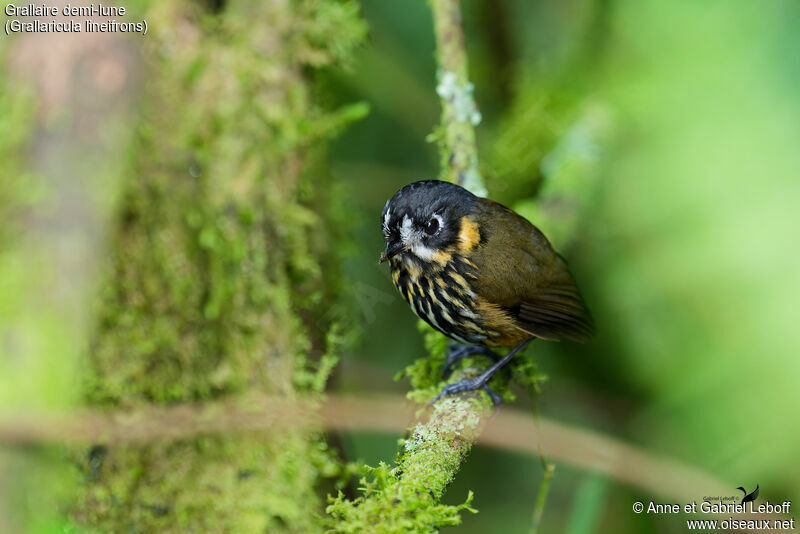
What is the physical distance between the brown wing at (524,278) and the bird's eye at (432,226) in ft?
0.56

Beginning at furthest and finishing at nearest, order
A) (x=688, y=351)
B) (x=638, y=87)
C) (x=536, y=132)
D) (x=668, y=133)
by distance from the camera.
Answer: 1. (x=536, y=132)
2. (x=638, y=87)
3. (x=668, y=133)
4. (x=688, y=351)

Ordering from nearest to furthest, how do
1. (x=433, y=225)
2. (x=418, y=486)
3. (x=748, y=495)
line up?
(x=418, y=486) < (x=433, y=225) < (x=748, y=495)

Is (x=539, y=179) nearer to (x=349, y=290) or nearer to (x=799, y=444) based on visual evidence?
(x=349, y=290)

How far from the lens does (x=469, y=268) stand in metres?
2.25

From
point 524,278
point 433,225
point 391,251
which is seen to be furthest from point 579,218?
point 391,251

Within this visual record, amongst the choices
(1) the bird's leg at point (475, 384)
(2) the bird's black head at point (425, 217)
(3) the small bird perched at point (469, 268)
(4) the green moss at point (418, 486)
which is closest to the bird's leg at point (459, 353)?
(3) the small bird perched at point (469, 268)

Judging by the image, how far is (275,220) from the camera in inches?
102

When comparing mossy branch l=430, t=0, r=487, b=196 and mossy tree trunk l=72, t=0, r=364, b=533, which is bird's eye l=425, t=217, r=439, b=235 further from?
mossy tree trunk l=72, t=0, r=364, b=533

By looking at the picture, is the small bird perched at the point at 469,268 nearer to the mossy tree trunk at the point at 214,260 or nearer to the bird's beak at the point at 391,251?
the bird's beak at the point at 391,251

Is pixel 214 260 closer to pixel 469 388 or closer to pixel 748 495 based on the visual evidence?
pixel 469 388

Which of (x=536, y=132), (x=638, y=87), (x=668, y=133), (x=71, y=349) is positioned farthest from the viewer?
(x=536, y=132)

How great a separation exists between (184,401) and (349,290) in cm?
93

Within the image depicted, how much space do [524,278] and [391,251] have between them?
1.66 ft

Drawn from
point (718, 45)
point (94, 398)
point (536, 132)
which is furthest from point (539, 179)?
point (94, 398)
